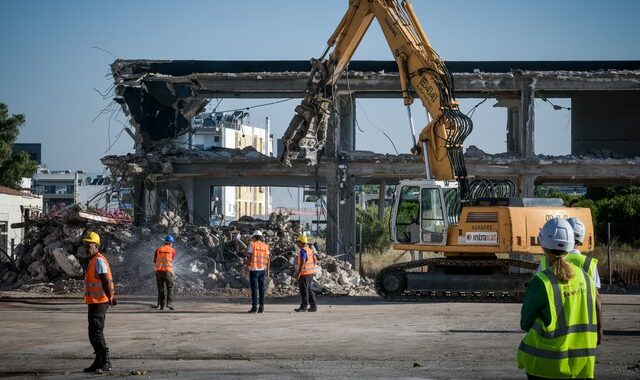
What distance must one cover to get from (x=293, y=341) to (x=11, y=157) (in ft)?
134

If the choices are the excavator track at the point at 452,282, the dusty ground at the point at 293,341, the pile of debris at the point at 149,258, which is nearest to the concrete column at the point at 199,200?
the pile of debris at the point at 149,258

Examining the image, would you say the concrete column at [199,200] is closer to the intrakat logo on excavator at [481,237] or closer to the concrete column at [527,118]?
the concrete column at [527,118]

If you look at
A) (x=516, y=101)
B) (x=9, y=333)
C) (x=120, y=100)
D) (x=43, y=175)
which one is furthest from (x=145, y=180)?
(x=43, y=175)

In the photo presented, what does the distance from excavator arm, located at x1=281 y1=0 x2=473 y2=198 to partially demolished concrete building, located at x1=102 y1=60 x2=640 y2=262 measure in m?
9.19

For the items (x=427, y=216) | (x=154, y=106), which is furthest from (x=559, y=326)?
(x=154, y=106)

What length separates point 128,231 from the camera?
3159 cm

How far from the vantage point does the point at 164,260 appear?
77.5ft

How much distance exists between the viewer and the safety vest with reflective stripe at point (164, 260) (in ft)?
77.3

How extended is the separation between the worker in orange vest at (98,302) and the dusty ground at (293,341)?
0.79 feet

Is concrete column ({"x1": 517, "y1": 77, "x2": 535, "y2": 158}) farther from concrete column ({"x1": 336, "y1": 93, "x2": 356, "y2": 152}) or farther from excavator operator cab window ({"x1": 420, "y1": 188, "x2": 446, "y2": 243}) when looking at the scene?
excavator operator cab window ({"x1": 420, "y1": 188, "x2": 446, "y2": 243})

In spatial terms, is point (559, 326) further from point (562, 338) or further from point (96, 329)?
point (96, 329)

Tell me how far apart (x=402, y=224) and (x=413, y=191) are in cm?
86

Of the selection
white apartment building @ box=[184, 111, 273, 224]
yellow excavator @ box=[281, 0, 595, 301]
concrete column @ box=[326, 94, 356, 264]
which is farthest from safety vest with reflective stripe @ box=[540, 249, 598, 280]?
white apartment building @ box=[184, 111, 273, 224]

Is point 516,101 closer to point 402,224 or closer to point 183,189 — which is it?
point 183,189
